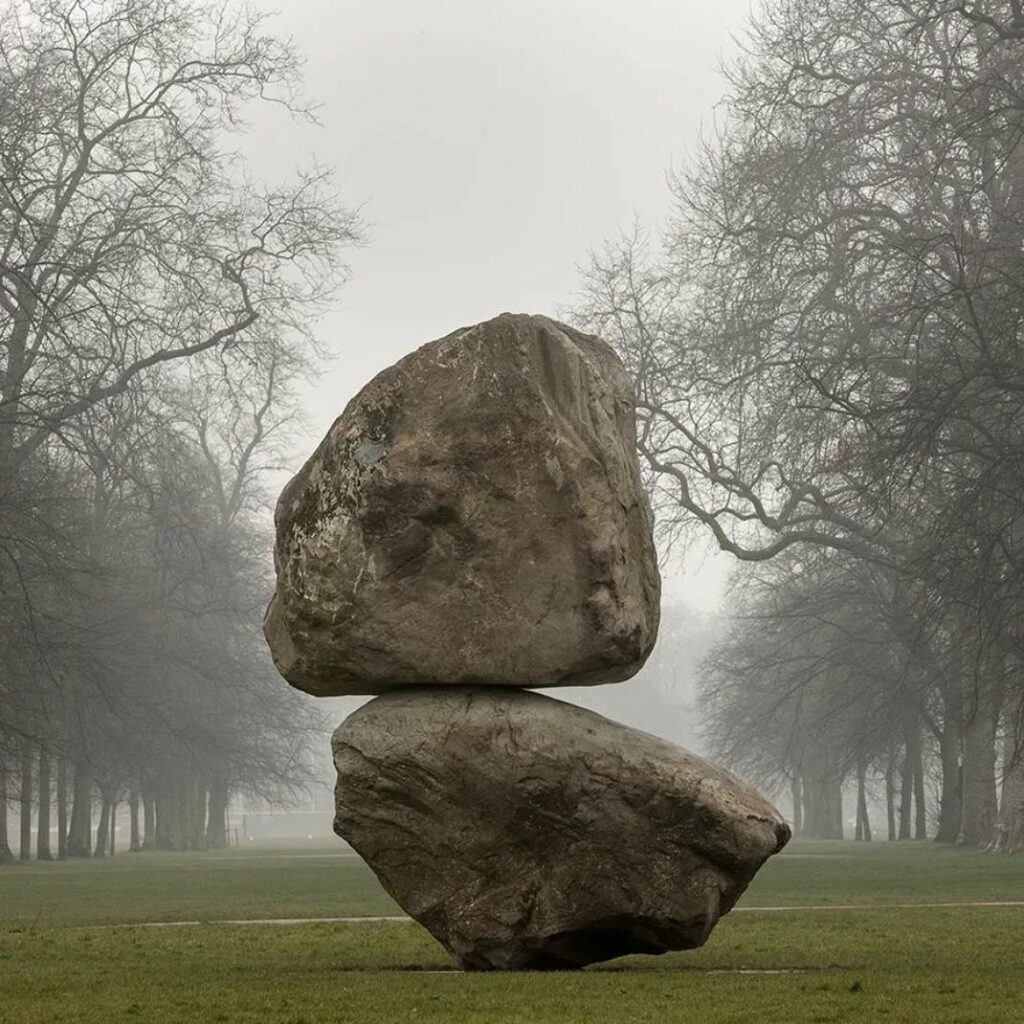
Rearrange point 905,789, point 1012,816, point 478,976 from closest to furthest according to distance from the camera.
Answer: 1. point 478,976
2. point 1012,816
3. point 905,789

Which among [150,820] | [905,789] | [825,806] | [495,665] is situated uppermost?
[495,665]

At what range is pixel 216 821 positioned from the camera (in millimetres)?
67312

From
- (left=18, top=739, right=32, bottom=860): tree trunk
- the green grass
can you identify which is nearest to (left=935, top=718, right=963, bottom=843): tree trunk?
the green grass

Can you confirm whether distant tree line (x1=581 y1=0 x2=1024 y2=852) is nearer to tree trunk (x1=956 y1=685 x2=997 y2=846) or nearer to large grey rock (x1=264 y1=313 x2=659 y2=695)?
tree trunk (x1=956 y1=685 x2=997 y2=846)

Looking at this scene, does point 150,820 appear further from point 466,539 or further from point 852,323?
point 466,539

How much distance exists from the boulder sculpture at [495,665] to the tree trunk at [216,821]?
4918 centimetres

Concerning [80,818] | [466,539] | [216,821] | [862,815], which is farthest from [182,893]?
[216,821]

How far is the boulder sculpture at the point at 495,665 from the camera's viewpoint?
14.2 metres

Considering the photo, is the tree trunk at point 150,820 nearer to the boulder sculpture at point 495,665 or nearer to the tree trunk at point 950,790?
the tree trunk at point 950,790

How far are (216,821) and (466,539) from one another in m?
55.1

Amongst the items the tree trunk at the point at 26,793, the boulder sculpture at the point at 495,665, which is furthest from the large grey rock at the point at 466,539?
the tree trunk at the point at 26,793

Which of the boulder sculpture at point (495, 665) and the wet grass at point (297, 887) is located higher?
the boulder sculpture at point (495, 665)

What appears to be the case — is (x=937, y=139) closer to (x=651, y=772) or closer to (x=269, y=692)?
(x=651, y=772)

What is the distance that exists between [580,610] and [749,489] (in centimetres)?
2359
